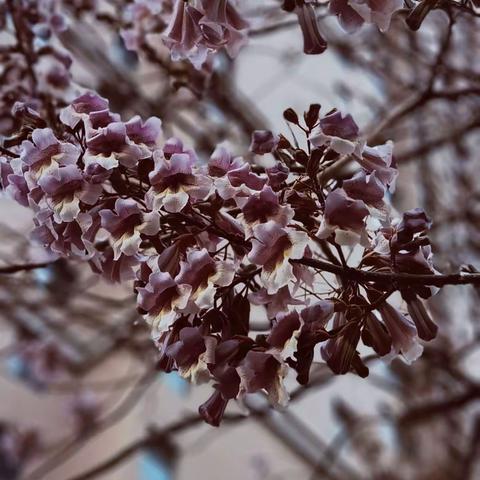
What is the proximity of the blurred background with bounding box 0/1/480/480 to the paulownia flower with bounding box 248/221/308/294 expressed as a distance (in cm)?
32

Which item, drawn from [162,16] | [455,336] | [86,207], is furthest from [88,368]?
[86,207]

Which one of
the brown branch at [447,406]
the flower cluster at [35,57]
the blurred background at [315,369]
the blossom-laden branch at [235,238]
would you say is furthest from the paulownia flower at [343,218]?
the brown branch at [447,406]

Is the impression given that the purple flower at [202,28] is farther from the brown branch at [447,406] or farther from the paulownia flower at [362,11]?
the brown branch at [447,406]

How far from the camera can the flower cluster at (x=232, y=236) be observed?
49 cm

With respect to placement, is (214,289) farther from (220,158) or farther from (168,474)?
(168,474)

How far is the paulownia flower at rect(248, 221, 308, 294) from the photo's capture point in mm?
482

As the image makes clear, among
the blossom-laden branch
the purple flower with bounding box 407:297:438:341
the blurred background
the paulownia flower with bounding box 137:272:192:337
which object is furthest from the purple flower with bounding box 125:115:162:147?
the blurred background

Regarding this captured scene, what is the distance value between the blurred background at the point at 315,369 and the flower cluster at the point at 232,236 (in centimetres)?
26

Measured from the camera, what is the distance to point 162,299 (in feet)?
1.65

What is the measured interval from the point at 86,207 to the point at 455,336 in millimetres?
1445

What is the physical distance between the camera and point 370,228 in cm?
54

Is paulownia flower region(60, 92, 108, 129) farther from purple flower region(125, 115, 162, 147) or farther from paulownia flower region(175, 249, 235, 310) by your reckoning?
paulownia flower region(175, 249, 235, 310)

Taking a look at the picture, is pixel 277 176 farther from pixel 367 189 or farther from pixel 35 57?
pixel 35 57

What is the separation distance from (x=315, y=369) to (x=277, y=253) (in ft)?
1.53
